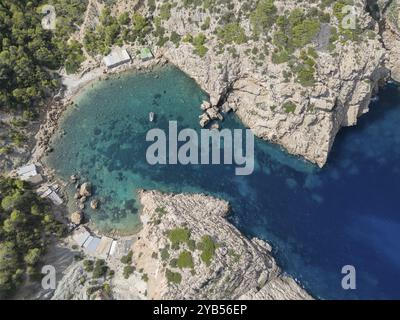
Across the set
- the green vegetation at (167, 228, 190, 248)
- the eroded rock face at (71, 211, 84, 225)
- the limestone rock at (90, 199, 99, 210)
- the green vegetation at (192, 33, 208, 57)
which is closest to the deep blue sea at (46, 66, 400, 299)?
the limestone rock at (90, 199, 99, 210)

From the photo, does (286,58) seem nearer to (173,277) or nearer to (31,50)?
(173,277)

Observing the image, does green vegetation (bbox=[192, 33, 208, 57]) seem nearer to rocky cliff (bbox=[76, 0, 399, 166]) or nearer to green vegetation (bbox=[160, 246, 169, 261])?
rocky cliff (bbox=[76, 0, 399, 166])

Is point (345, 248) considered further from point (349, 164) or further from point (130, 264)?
point (130, 264)

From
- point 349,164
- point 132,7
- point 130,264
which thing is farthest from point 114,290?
point 132,7

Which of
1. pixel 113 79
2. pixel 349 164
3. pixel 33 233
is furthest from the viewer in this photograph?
pixel 113 79

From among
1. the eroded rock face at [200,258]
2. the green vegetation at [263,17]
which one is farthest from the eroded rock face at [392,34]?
the eroded rock face at [200,258]

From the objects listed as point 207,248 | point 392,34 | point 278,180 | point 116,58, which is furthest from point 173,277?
point 392,34
